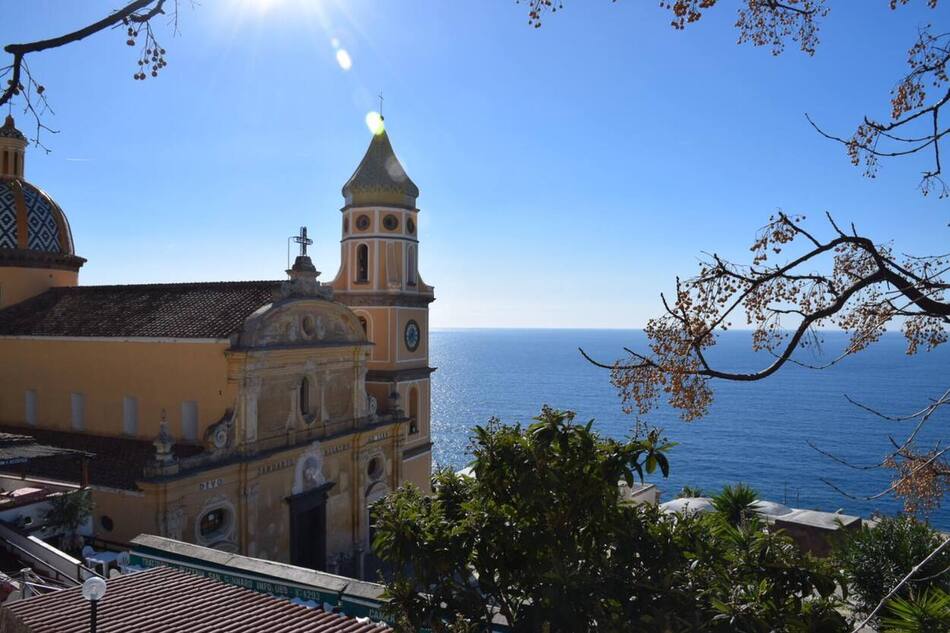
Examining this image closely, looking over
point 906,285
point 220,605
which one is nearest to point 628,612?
point 906,285

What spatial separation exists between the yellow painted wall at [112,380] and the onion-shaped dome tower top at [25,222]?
465 centimetres

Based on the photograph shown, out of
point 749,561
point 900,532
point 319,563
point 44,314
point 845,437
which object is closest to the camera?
point 749,561

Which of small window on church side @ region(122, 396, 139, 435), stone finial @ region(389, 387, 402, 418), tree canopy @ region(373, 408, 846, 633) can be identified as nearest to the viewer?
tree canopy @ region(373, 408, 846, 633)

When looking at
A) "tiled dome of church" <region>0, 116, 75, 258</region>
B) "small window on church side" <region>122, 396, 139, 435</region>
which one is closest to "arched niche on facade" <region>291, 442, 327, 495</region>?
"small window on church side" <region>122, 396, 139, 435</region>

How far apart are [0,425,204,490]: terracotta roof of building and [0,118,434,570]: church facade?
74 millimetres

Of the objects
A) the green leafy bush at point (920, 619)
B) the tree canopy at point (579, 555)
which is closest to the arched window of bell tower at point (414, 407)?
the tree canopy at point (579, 555)

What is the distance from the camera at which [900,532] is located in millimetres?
17672

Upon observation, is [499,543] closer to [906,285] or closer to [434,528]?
[434,528]

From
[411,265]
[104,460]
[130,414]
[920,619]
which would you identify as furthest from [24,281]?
[920,619]

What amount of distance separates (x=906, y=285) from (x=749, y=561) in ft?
12.7

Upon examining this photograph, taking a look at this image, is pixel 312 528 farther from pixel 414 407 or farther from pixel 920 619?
pixel 920 619

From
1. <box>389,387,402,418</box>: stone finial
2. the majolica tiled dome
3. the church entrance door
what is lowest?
the church entrance door

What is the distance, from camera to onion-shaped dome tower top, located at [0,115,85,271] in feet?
94.1

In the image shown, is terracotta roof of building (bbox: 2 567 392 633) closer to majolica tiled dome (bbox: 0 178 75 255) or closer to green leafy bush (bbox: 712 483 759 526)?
green leafy bush (bbox: 712 483 759 526)
